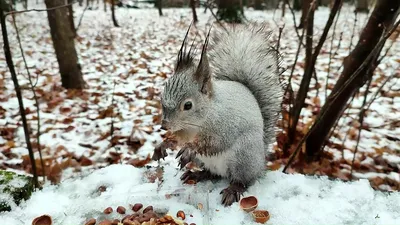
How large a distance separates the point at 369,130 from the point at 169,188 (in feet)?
6.77

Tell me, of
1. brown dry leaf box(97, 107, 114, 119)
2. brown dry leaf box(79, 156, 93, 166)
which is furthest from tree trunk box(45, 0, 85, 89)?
brown dry leaf box(79, 156, 93, 166)

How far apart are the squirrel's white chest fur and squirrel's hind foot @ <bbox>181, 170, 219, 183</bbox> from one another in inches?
2.0

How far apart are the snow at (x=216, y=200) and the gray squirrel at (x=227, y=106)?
73mm

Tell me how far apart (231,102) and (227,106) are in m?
0.03

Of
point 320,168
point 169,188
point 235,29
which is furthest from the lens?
point 320,168

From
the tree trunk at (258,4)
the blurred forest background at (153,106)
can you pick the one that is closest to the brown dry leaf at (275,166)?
the blurred forest background at (153,106)

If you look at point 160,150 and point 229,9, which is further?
point 229,9

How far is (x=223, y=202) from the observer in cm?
138

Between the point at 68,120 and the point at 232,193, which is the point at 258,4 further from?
the point at 232,193

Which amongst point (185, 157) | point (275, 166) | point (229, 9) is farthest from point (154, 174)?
point (229, 9)

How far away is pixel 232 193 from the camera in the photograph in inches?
55.0

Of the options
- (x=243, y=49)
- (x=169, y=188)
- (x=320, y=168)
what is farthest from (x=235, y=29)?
(x=320, y=168)

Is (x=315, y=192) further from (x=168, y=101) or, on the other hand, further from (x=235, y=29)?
(x=235, y=29)

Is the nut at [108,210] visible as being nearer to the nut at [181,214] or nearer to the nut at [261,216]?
the nut at [181,214]
